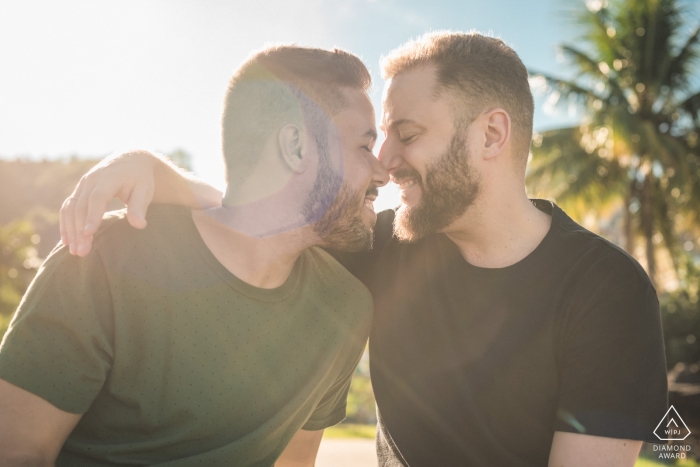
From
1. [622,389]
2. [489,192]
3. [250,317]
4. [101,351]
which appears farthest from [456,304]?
[101,351]

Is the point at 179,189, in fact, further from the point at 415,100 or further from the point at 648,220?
the point at 648,220

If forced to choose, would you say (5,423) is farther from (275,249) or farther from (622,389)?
(622,389)

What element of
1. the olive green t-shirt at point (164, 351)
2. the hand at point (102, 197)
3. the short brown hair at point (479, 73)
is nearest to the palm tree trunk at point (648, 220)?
the short brown hair at point (479, 73)

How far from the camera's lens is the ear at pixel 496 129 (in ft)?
10.1

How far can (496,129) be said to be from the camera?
310 centimetres

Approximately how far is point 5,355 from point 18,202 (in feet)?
119

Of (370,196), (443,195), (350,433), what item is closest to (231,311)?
(370,196)

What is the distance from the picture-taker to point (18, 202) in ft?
109

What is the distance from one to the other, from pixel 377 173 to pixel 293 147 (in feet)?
1.62

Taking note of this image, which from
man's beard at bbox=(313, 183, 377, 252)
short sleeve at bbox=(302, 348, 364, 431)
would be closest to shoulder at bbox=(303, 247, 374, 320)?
man's beard at bbox=(313, 183, 377, 252)

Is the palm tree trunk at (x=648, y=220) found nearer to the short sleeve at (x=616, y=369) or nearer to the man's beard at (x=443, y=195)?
the man's beard at (x=443, y=195)

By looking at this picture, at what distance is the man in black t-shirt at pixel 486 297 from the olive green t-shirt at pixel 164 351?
0.29 metres

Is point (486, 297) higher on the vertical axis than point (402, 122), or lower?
lower

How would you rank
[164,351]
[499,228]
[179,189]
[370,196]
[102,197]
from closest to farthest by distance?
[102,197] < [164,351] < [179,189] < [499,228] < [370,196]
